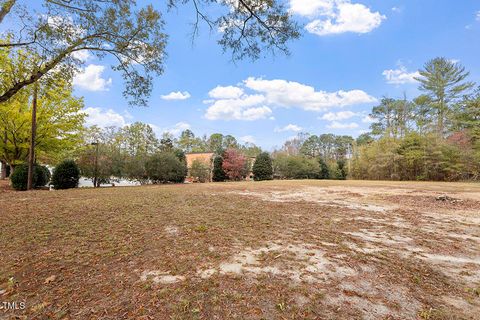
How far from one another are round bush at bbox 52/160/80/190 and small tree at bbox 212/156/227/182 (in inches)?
533

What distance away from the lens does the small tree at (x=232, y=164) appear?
78.7 ft

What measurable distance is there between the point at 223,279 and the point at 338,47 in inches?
502

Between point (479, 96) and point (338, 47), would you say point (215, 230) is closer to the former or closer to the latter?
point (338, 47)

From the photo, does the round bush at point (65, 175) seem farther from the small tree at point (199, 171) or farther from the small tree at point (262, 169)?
the small tree at point (262, 169)

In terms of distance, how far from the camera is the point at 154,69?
517 cm

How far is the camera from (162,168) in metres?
18.5

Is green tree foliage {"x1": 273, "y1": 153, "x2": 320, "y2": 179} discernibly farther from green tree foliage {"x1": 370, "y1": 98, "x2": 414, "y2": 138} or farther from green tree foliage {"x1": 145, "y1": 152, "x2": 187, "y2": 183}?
green tree foliage {"x1": 145, "y1": 152, "x2": 187, "y2": 183}

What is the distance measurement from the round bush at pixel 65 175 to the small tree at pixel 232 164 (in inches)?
545

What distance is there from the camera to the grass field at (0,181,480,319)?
1721 millimetres

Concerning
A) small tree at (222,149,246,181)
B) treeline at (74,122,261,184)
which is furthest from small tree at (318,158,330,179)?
small tree at (222,149,246,181)

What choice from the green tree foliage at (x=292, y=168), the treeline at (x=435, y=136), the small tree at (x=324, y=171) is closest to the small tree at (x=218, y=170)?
the green tree foliage at (x=292, y=168)

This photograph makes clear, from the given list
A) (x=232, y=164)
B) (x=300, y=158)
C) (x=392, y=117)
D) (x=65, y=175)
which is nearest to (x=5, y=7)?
(x=65, y=175)

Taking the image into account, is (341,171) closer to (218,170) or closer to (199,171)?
(218,170)

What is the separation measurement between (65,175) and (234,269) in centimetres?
1363
